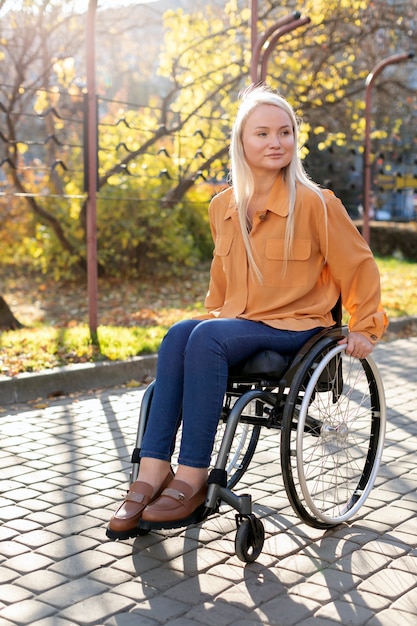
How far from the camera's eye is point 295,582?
2.98 meters

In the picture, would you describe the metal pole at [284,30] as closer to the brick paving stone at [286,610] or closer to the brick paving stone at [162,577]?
the brick paving stone at [162,577]

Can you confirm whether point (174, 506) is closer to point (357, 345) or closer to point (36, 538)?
point (36, 538)

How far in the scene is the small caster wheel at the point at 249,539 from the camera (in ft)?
9.99

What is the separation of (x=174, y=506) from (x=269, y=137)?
4.72ft

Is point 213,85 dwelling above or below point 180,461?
above

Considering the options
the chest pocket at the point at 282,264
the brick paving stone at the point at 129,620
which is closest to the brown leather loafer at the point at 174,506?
the brick paving stone at the point at 129,620

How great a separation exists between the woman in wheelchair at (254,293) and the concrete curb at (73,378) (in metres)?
2.56

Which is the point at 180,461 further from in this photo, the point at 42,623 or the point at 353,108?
the point at 353,108

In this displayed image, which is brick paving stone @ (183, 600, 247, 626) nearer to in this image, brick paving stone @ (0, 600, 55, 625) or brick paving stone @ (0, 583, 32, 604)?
brick paving stone @ (0, 600, 55, 625)

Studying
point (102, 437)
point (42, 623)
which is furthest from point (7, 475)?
point (42, 623)

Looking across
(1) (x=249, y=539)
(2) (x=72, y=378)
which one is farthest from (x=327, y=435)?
(2) (x=72, y=378)

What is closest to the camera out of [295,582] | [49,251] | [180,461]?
[295,582]

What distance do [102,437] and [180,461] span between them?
188 centimetres

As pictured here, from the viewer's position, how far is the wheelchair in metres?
3.13
